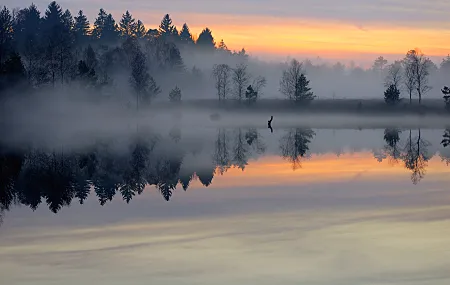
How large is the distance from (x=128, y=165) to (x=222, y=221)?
2253cm

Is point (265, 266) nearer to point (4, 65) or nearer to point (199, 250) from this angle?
point (199, 250)

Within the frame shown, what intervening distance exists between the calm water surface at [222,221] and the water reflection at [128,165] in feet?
0.44

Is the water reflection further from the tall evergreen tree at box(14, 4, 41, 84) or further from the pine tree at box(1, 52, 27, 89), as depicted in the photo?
the tall evergreen tree at box(14, 4, 41, 84)

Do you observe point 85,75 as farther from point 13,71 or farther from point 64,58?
point 13,71

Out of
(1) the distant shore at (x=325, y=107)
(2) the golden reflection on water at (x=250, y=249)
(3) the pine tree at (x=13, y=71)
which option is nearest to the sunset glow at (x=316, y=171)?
(2) the golden reflection on water at (x=250, y=249)

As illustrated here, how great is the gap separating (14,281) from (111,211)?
10.8 metres

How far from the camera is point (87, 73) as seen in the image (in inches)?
4808

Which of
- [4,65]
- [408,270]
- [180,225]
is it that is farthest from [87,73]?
[408,270]

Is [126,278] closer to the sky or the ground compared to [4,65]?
closer to the ground

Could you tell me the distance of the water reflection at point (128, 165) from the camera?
33.1 metres

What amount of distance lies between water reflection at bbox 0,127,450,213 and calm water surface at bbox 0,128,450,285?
0.13 metres

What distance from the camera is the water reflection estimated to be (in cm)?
3310

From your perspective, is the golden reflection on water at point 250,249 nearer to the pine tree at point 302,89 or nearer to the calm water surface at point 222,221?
the calm water surface at point 222,221

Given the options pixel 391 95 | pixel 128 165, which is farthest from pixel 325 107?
pixel 128 165
